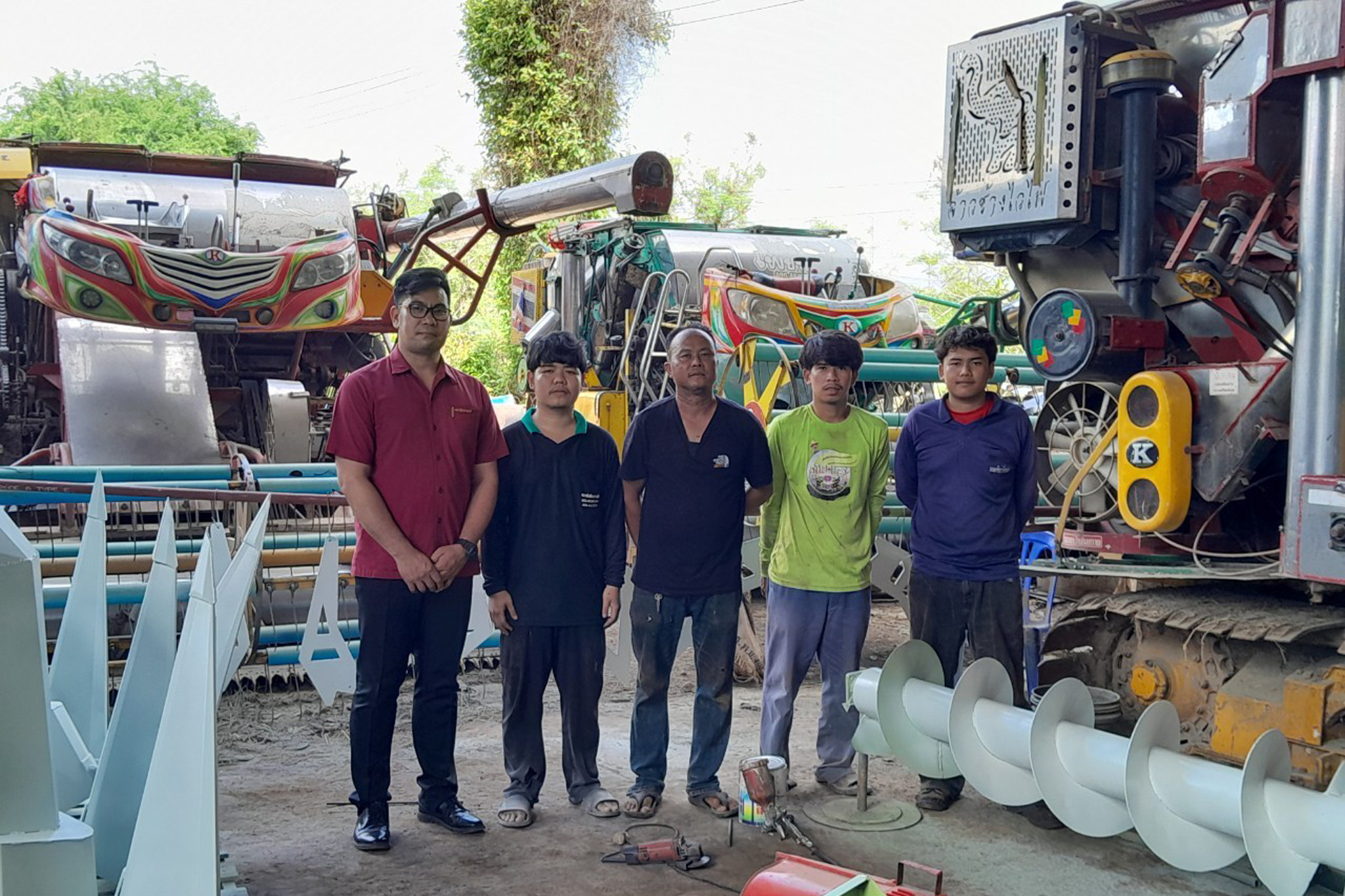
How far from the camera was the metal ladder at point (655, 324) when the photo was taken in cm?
904

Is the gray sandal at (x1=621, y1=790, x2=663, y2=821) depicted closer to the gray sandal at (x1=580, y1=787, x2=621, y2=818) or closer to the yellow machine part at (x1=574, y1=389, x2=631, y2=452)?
the gray sandal at (x1=580, y1=787, x2=621, y2=818)

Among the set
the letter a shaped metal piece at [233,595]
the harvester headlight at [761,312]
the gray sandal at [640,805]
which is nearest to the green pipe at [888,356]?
the harvester headlight at [761,312]

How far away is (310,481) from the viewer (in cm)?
641

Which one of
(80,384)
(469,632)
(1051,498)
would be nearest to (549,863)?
(469,632)

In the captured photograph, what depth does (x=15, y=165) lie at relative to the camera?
7.73 metres

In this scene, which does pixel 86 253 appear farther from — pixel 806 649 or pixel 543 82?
pixel 543 82

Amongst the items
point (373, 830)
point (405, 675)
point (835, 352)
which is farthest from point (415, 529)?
point (835, 352)

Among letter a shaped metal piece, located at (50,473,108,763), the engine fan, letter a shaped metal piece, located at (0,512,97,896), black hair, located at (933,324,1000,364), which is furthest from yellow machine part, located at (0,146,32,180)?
letter a shaped metal piece, located at (0,512,97,896)

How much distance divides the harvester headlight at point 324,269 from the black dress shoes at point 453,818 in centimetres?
381

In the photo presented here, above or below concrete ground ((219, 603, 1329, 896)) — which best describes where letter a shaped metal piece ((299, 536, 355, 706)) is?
above

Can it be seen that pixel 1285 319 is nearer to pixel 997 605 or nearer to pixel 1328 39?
pixel 1328 39

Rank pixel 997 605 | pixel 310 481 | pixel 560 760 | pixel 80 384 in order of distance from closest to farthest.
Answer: pixel 997 605
pixel 560 760
pixel 310 481
pixel 80 384

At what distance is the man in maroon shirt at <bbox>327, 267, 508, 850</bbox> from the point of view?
4391mm

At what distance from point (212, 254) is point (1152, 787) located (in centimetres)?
580
